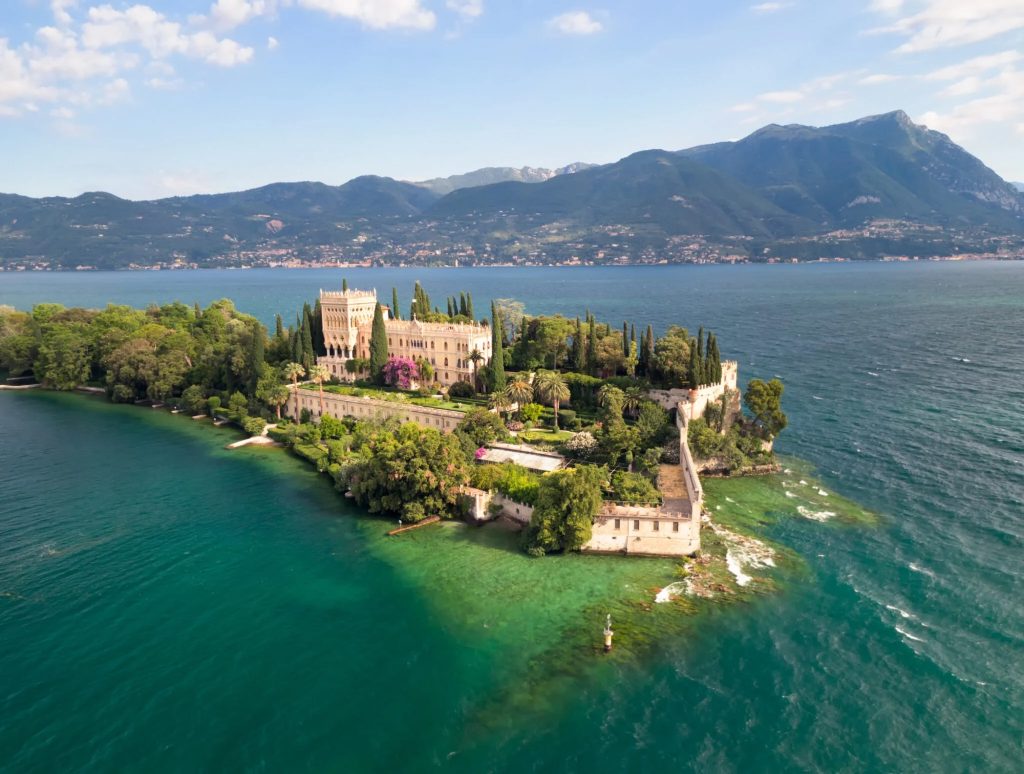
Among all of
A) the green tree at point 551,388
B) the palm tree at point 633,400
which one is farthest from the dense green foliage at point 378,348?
the palm tree at point 633,400

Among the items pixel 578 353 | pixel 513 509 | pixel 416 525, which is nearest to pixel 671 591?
pixel 513 509

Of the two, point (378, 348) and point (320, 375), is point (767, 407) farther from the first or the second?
point (320, 375)

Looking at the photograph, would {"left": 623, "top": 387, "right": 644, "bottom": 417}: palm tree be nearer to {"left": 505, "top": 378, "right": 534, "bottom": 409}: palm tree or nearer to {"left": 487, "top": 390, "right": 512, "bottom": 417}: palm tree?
{"left": 505, "top": 378, "right": 534, "bottom": 409}: palm tree

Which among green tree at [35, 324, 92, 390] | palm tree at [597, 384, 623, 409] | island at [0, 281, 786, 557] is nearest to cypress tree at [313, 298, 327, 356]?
island at [0, 281, 786, 557]

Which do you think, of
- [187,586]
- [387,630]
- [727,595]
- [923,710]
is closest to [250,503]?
[187,586]

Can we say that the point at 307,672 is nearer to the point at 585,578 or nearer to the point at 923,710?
the point at 585,578

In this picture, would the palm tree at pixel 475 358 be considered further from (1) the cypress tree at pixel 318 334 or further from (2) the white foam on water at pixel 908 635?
(2) the white foam on water at pixel 908 635
